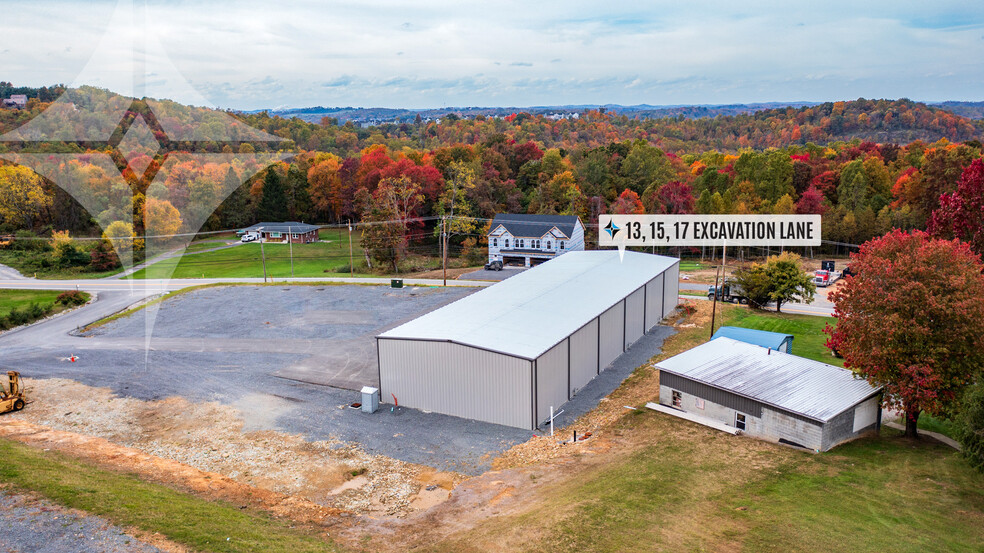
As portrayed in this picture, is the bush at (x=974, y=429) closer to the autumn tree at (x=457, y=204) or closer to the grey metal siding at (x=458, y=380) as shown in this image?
the grey metal siding at (x=458, y=380)

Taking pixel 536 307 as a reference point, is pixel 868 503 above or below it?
below

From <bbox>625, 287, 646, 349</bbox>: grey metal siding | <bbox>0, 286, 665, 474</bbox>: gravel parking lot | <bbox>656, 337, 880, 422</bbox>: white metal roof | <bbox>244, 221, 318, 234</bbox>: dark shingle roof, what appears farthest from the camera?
<bbox>244, 221, 318, 234</bbox>: dark shingle roof

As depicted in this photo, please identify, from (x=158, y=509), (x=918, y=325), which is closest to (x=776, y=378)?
(x=918, y=325)

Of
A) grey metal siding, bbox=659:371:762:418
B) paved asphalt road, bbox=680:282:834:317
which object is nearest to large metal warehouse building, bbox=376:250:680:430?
grey metal siding, bbox=659:371:762:418

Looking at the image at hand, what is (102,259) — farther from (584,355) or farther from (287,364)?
(584,355)

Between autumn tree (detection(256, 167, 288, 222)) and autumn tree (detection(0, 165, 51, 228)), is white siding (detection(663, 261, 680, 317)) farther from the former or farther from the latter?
autumn tree (detection(0, 165, 51, 228))
